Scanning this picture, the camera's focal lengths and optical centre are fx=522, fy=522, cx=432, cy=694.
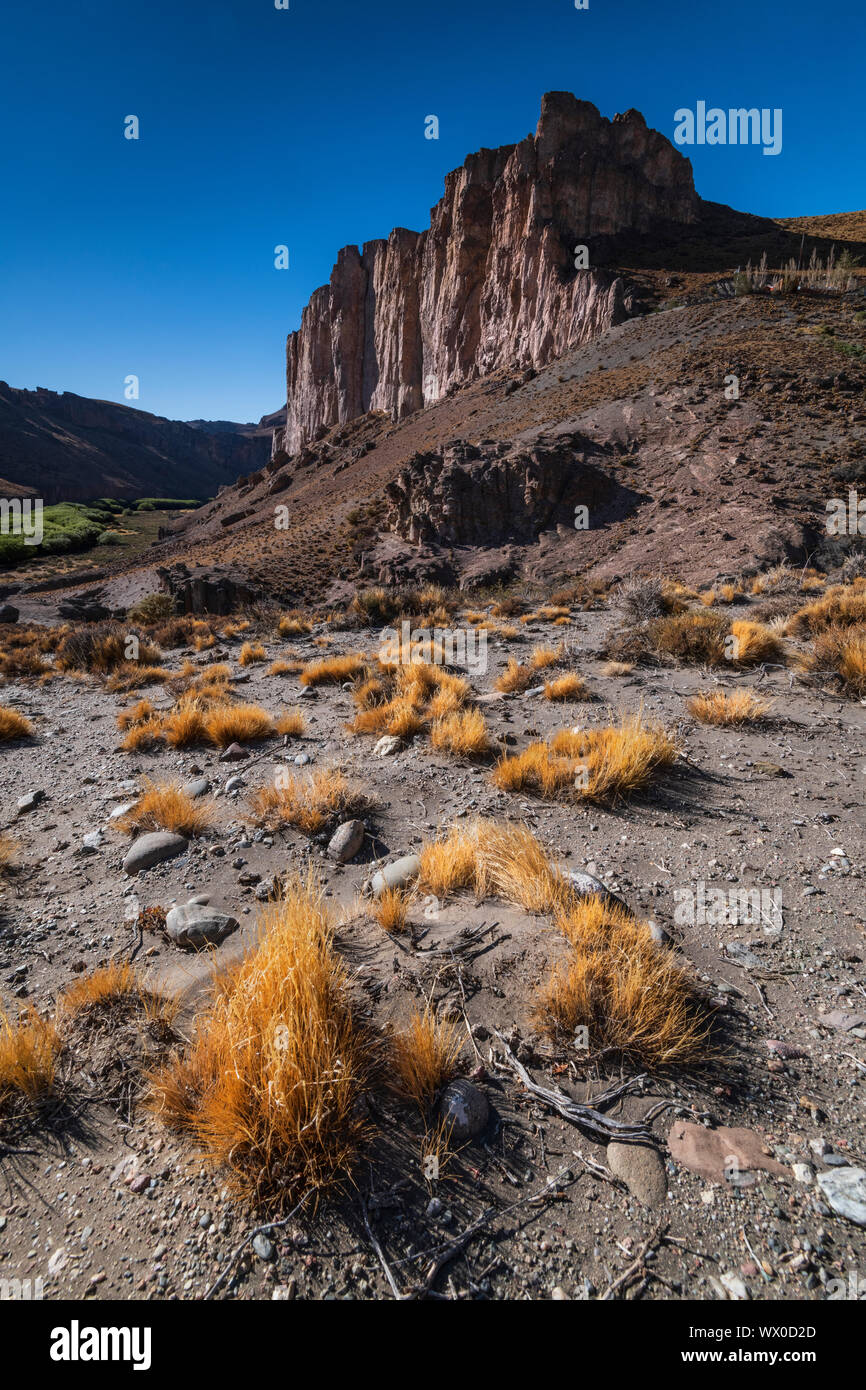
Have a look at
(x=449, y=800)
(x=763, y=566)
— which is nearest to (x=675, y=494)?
(x=763, y=566)

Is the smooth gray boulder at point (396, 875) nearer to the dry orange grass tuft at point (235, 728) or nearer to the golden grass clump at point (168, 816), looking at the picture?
the golden grass clump at point (168, 816)

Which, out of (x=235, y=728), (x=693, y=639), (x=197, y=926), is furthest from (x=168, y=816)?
(x=693, y=639)

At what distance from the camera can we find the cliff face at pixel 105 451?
271 feet

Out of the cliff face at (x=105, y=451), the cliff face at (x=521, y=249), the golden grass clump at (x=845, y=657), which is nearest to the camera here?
the golden grass clump at (x=845, y=657)

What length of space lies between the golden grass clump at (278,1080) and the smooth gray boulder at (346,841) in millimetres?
1281

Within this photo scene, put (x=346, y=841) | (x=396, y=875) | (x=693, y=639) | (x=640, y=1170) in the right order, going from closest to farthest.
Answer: (x=640, y=1170), (x=396, y=875), (x=346, y=841), (x=693, y=639)

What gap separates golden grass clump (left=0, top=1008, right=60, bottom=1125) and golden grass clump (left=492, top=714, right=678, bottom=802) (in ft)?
9.73

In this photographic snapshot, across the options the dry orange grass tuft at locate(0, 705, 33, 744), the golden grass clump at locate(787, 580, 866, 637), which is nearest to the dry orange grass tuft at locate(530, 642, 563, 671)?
the golden grass clump at locate(787, 580, 866, 637)

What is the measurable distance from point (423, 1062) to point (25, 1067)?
1.41 m

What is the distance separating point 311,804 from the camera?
3.76 metres

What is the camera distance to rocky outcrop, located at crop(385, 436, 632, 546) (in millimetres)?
20281

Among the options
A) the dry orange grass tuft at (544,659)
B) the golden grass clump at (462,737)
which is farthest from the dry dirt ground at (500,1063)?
the dry orange grass tuft at (544,659)

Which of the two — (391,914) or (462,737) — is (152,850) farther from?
(462,737)
